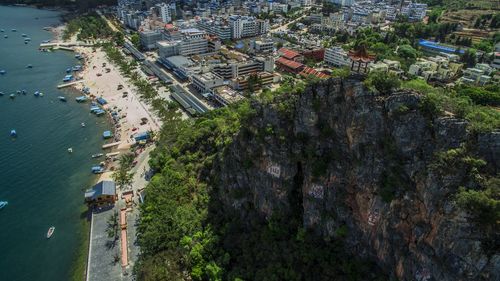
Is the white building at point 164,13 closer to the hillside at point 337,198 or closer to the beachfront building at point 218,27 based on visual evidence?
the beachfront building at point 218,27

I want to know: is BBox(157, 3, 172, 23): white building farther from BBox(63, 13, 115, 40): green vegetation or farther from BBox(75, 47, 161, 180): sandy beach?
BBox(75, 47, 161, 180): sandy beach

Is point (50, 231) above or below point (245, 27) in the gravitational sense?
below

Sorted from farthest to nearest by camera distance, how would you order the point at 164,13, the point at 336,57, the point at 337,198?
1. the point at 164,13
2. the point at 336,57
3. the point at 337,198

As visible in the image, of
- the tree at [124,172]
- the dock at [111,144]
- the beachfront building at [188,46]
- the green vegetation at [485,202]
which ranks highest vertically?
the green vegetation at [485,202]

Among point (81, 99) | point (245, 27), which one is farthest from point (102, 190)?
point (245, 27)

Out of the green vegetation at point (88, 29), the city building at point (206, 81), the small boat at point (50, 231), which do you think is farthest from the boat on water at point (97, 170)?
the green vegetation at point (88, 29)

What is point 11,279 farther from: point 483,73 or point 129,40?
point 129,40

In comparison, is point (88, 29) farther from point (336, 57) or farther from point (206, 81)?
point (336, 57)
